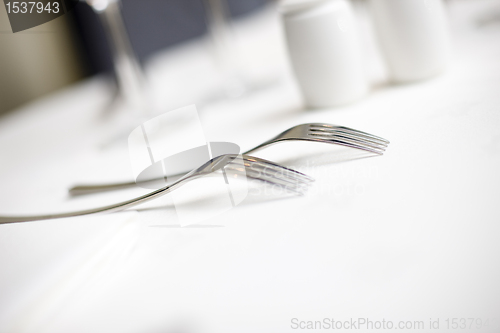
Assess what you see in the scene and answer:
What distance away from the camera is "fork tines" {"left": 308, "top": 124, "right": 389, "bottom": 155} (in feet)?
1.09

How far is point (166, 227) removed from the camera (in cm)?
31

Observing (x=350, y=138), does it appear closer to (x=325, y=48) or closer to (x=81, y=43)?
(x=325, y=48)

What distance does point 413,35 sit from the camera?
0.44 metres

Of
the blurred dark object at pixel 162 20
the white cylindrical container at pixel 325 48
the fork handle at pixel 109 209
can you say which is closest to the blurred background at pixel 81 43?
the blurred dark object at pixel 162 20

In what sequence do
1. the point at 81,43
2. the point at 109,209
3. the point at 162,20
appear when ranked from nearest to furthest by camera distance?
the point at 109,209, the point at 162,20, the point at 81,43

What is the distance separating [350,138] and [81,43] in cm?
185

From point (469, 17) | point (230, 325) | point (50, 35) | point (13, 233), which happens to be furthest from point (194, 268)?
point (50, 35)

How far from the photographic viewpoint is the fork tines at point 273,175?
31 cm

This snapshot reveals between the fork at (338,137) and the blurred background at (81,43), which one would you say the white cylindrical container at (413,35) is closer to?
the fork at (338,137)

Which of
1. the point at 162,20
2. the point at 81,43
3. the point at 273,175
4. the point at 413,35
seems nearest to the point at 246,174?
the point at 273,175

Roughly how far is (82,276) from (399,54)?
1.23 feet

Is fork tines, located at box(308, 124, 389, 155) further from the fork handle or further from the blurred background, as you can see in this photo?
the blurred background

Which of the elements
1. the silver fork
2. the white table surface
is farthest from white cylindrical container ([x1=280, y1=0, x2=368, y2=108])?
the silver fork

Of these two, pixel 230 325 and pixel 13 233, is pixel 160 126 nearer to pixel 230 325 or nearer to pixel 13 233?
pixel 13 233
